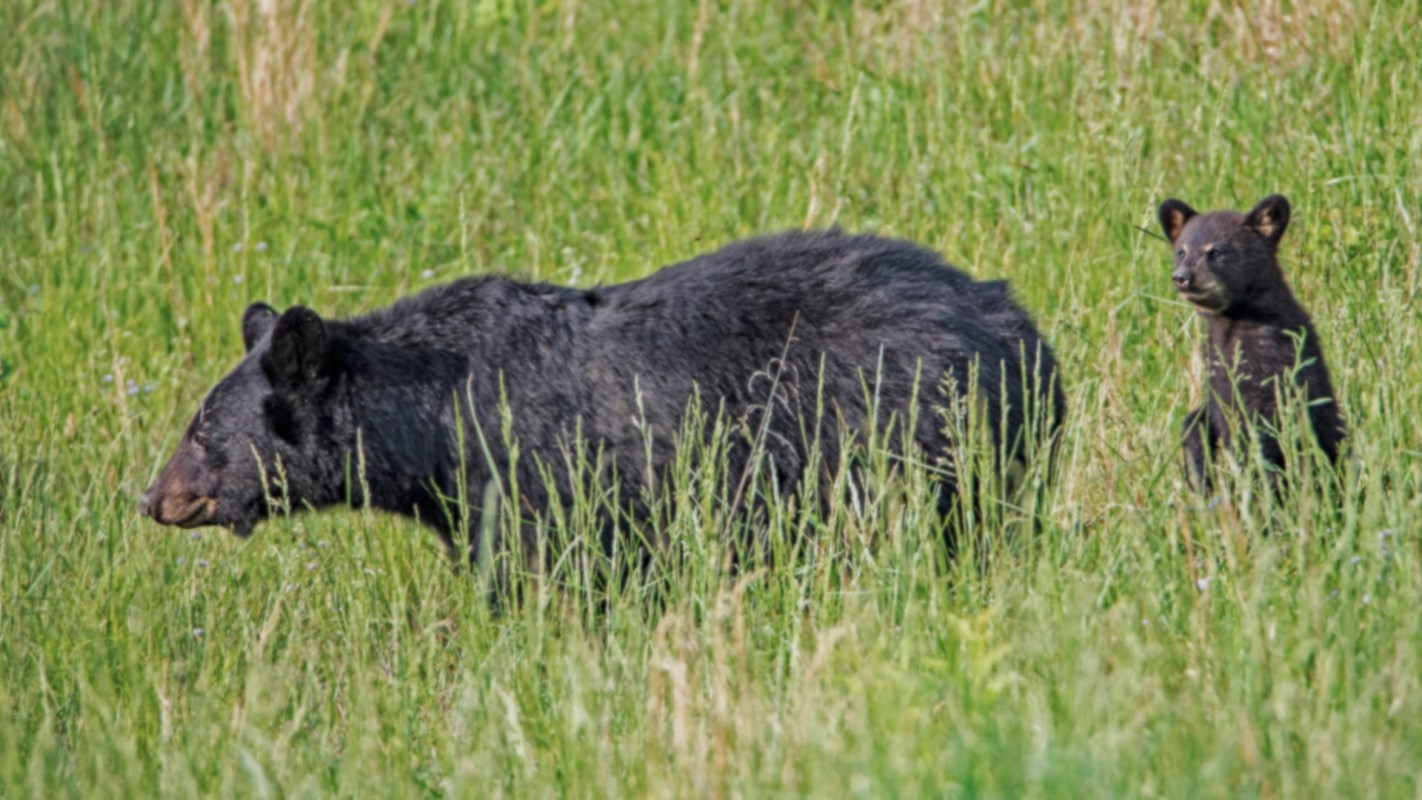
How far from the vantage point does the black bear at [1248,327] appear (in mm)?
5219

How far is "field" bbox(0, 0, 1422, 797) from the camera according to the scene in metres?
3.58

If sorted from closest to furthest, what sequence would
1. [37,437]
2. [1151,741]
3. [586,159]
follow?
1. [1151,741]
2. [37,437]
3. [586,159]

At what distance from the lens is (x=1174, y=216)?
571cm

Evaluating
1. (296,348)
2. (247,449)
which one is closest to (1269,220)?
(296,348)

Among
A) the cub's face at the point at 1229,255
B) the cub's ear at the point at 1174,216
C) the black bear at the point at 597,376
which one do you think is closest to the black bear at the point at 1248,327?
the cub's face at the point at 1229,255

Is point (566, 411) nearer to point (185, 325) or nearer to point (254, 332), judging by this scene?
point (254, 332)

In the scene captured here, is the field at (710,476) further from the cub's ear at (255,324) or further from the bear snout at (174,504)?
the cub's ear at (255,324)

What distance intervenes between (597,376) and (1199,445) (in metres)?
1.88

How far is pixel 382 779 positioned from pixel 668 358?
209cm

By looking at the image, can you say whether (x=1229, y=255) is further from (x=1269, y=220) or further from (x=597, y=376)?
(x=597, y=376)

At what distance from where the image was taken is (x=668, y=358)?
5391 mm

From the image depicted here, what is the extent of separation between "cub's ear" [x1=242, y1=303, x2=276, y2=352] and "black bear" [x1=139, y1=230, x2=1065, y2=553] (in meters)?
0.33

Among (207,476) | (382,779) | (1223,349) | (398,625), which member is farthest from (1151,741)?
(207,476)

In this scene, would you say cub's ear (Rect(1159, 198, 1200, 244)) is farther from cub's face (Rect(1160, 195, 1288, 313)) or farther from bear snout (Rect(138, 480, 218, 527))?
bear snout (Rect(138, 480, 218, 527))
